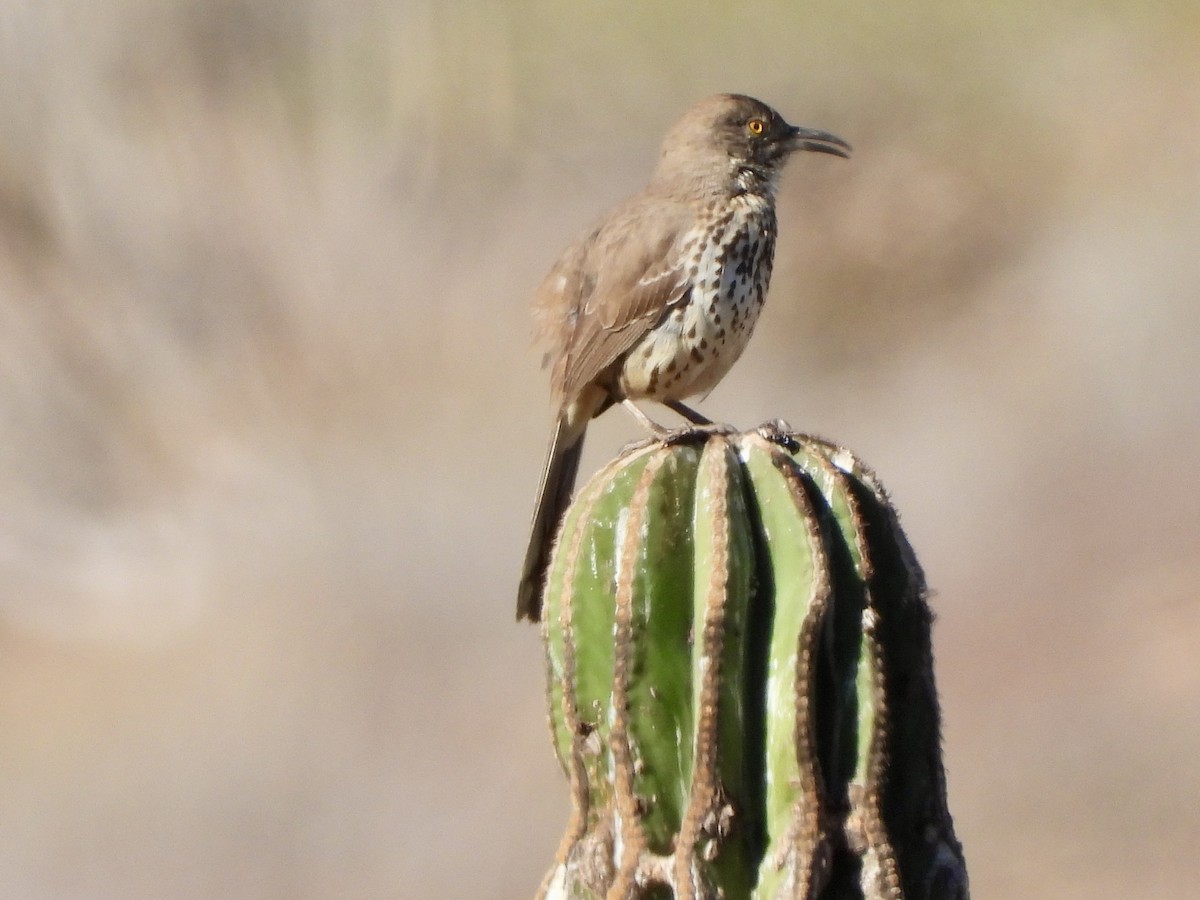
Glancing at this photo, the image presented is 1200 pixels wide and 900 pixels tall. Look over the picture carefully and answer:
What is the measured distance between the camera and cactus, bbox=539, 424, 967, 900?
238 cm

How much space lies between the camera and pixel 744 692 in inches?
96.2

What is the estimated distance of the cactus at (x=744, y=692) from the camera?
93.5 inches

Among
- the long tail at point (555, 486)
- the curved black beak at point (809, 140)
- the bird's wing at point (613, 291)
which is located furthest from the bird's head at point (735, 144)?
the long tail at point (555, 486)

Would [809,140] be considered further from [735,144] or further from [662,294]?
[662,294]

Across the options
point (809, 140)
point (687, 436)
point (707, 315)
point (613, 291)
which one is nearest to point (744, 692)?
point (687, 436)

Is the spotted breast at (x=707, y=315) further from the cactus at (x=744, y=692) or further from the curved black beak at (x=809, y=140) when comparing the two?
the cactus at (x=744, y=692)

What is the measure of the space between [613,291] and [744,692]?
192cm

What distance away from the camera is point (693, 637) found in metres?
2.47

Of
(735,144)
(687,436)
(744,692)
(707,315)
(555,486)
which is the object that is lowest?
(744,692)

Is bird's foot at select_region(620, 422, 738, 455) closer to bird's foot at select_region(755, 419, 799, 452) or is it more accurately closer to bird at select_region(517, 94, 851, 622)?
bird's foot at select_region(755, 419, 799, 452)

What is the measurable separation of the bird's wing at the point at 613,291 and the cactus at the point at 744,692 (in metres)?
1.54

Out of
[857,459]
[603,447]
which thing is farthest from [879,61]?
[857,459]

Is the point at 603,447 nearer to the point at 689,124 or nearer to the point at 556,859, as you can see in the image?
the point at 689,124

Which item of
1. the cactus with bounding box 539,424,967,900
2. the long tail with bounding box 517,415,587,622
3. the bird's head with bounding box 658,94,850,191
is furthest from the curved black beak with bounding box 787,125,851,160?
the cactus with bounding box 539,424,967,900
